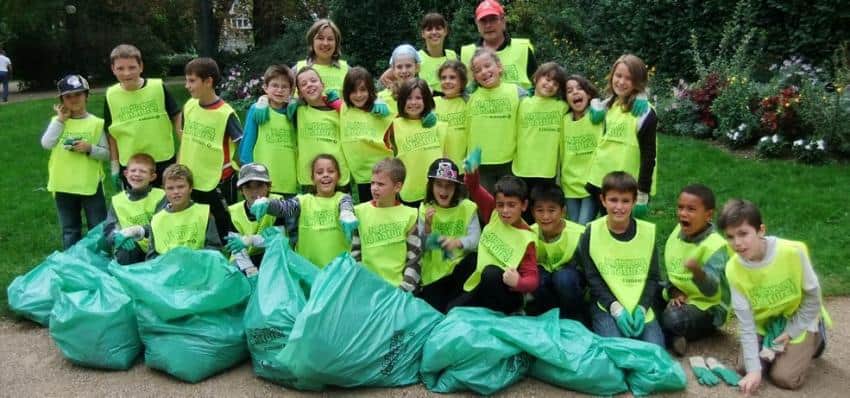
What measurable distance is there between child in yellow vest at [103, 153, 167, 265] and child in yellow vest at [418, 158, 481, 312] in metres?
1.63

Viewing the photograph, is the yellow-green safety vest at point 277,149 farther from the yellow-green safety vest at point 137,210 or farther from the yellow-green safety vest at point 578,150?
the yellow-green safety vest at point 578,150

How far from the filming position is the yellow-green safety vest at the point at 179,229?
437cm

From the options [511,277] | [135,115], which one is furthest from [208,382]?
[135,115]

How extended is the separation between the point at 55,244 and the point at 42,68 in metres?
15.7

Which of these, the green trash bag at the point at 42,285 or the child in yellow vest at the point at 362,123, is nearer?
the green trash bag at the point at 42,285

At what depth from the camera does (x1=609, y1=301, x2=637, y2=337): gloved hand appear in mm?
3902

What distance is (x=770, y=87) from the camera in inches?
324

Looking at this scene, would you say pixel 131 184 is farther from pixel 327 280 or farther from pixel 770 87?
pixel 770 87

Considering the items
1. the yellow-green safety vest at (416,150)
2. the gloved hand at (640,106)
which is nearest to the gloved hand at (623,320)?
the gloved hand at (640,106)

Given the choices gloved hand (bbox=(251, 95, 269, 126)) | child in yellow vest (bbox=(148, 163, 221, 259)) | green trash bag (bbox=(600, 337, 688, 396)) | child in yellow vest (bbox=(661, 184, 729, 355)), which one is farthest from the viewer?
gloved hand (bbox=(251, 95, 269, 126))

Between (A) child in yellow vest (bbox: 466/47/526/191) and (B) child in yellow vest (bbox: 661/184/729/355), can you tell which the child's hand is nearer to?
(B) child in yellow vest (bbox: 661/184/729/355)

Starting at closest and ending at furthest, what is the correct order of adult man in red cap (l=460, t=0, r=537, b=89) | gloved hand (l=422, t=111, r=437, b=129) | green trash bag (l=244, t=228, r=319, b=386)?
1. green trash bag (l=244, t=228, r=319, b=386)
2. gloved hand (l=422, t=111, r=437, b=129)
3. adult man in red cap (l=460, t=0, r=537, b=89)

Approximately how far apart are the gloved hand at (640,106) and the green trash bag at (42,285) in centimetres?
335

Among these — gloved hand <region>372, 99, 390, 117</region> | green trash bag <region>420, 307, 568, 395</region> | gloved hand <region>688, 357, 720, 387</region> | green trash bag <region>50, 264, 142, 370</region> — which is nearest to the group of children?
gloved hand <region>372, 99, 390, 117</region>
